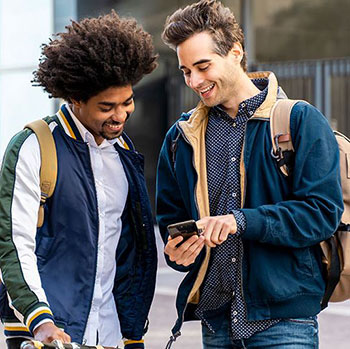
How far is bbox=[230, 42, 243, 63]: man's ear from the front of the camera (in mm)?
3213

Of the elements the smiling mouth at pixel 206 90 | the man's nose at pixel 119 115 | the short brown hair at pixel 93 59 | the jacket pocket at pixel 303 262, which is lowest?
the jacket pocket at pixel 303 262

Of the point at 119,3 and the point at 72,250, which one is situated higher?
the point at 119,3

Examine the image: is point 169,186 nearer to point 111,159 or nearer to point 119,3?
point 111,159

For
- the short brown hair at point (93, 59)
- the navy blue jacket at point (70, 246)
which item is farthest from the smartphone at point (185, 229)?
the short brown hair at point (93, 59)

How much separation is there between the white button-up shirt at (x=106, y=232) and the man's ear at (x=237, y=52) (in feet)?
1.84

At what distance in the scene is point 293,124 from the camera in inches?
121

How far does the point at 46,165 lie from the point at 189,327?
475 centimetres

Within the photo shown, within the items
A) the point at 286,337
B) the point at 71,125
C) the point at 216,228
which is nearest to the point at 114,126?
the point at 71,125

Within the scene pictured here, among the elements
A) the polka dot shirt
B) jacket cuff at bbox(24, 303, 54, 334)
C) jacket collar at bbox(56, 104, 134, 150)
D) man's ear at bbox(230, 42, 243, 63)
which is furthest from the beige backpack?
jacket cuff at bbox(24, 303, 54, 334)

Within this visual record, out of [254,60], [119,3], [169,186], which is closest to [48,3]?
[119,3]

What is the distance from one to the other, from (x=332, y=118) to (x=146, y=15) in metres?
3.69

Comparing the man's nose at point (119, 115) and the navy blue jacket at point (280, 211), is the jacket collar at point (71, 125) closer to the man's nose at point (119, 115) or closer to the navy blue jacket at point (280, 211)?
the man's nose at point (119, 115)

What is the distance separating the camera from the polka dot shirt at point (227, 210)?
122 inches

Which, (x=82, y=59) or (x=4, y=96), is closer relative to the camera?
(x=82, y=59)
